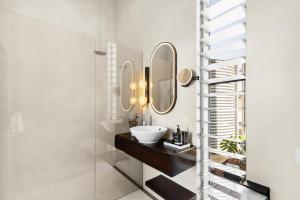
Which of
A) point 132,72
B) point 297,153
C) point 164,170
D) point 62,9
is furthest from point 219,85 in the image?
point 62,9

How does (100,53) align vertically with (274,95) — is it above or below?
above

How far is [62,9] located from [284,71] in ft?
7.88

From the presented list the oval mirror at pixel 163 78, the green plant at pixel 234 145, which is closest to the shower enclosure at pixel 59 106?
the oval mirror at pixel 163 78

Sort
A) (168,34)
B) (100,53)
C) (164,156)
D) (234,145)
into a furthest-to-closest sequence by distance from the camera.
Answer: (100,53) → (168,34) → (164,156) → (234,145)

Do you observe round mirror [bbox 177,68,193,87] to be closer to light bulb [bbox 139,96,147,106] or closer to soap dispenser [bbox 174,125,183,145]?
soap dispenser [bbox 174,125,183,145]

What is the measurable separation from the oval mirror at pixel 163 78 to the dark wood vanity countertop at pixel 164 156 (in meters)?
0.43

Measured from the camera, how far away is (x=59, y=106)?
1.83m

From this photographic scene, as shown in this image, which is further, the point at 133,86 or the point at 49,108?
the point at 133,86

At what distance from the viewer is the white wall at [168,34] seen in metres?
1.69

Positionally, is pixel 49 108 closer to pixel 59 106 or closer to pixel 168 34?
pixel 59 106

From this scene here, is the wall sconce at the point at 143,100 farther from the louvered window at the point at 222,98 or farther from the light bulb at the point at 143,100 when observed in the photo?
the louvered window at the point at 222,98

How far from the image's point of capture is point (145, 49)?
227cm

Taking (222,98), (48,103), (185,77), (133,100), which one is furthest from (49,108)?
(222,98)

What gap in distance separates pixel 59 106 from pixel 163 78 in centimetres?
116
